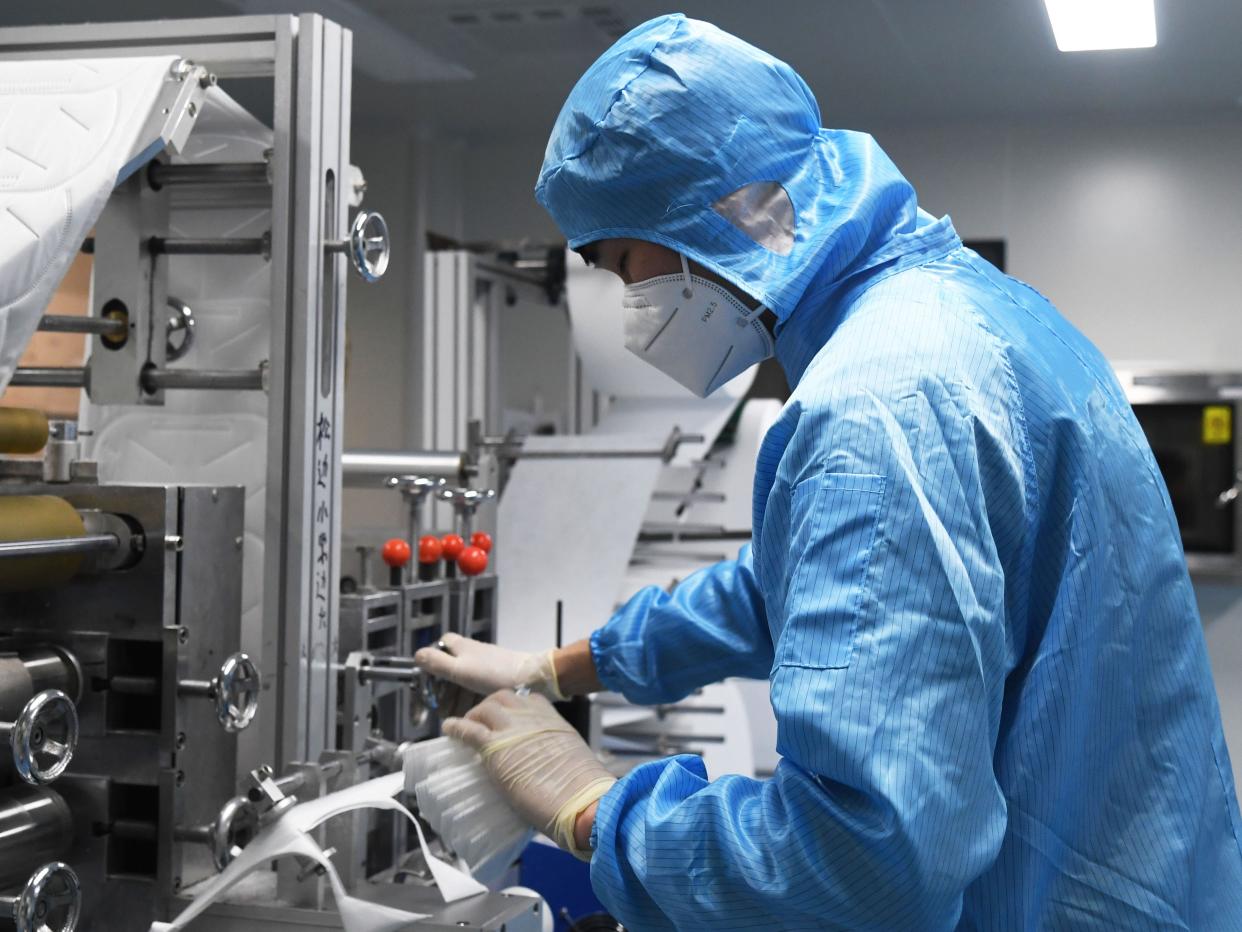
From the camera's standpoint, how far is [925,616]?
2.69ft

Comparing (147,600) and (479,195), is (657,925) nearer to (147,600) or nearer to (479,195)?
(147,600)

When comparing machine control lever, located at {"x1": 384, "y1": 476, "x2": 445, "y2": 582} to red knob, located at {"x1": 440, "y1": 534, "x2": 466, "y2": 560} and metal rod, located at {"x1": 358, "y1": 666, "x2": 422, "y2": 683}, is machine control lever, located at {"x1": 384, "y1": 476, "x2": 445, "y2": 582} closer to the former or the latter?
red knob, located at {"x1": 440, "y1": 534, "x2": 466, "y2": 560}

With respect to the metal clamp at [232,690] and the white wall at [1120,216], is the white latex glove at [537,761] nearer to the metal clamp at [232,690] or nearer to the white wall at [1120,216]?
the metal clamp at [232,690]

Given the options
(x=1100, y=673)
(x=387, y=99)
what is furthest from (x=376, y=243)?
(x=387, y=99)

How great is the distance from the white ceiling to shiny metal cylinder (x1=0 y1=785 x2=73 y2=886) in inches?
126

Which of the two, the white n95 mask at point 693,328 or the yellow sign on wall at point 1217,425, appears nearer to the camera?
the white n95 mask at point 693,328

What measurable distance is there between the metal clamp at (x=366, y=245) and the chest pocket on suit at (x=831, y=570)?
0.73m

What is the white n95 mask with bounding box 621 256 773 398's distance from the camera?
110cm

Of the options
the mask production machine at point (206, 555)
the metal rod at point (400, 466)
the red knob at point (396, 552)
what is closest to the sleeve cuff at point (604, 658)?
the mask production machine at point (206, 555)

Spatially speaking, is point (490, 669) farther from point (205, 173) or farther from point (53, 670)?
point (205, 173)

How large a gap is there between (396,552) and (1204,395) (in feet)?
11.9

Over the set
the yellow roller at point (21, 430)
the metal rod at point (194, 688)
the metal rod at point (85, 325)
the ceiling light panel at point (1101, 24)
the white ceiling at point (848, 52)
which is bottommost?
the metal rod at point (194, 688)

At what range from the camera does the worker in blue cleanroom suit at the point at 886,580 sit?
82cm

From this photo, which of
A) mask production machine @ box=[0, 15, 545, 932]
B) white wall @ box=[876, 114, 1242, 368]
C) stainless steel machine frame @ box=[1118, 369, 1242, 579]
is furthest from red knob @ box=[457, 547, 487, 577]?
white wall @ box=[876, 114, 1242, 368]
